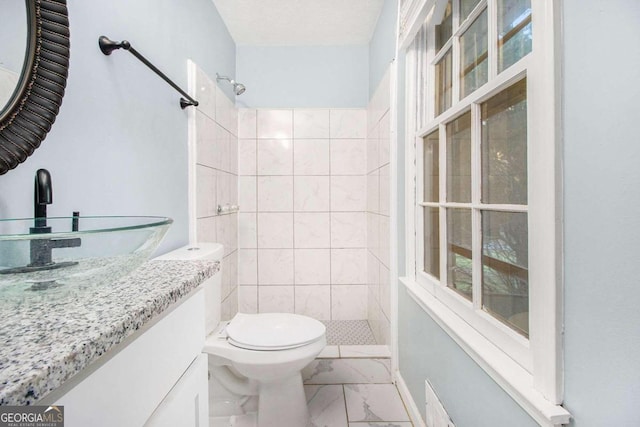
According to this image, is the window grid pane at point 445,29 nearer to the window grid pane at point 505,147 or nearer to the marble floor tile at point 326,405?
the window grid pane at point 505,147

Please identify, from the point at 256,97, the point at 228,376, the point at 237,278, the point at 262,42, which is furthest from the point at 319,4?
the point at 228,376

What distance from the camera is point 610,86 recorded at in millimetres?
486

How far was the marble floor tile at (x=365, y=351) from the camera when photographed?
189 cm

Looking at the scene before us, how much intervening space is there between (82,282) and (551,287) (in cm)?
87

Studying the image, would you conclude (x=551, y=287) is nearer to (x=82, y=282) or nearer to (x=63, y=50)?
(x=82, y=282)

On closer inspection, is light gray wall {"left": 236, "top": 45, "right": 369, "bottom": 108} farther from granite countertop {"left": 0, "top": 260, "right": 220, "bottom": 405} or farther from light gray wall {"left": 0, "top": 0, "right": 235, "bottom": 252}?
granite countertop {"left": 0, "top": 260, "right": 220, "bottom": 405}

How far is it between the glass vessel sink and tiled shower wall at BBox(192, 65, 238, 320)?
113 cm

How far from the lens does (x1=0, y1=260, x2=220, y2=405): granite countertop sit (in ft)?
0.99

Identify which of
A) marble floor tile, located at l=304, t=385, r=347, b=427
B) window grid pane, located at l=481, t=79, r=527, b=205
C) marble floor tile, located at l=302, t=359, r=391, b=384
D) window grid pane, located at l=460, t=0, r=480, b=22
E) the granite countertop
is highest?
window grid pane, located at l=460, t=0, r=480, b=22

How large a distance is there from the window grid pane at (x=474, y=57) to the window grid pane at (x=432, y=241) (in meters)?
0.51

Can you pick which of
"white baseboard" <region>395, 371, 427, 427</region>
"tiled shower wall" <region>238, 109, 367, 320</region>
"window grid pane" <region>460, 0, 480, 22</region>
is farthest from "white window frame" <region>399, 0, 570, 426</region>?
"tiled shower wall" <region>238, 109, 367, 320</region>

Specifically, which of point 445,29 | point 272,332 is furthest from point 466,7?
point 272,332

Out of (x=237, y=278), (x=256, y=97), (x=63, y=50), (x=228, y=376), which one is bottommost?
(x=228, y=376)

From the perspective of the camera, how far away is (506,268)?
840 mm
